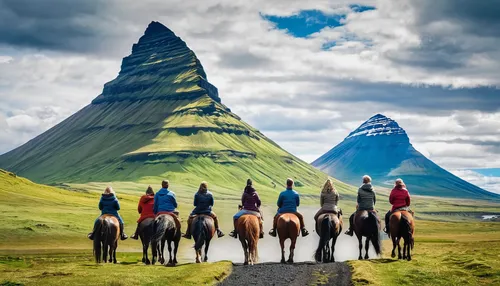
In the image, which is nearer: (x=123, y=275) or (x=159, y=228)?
(x=123, y=275)

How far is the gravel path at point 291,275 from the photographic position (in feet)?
105

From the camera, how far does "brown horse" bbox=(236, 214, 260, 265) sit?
131 feet

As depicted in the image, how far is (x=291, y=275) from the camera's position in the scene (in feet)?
111

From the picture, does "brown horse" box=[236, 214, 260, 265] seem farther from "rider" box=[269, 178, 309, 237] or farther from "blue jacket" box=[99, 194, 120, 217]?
"blue jacket" box=[99, 194, 120, 217]

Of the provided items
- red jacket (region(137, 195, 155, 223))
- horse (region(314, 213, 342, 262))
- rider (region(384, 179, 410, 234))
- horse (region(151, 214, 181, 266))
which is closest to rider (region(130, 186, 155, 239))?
red jacket (region(137, 195, 155, 223))

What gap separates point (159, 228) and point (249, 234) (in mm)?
5747

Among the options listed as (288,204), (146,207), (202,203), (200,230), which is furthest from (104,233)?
(288,204)

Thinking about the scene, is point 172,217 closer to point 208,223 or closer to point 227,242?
point 208,223

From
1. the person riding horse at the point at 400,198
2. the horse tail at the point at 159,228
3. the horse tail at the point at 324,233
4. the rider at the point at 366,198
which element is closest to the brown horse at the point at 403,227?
the person riding horse at the point at 400,198

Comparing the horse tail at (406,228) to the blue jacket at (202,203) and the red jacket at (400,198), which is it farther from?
the blue jacket at (202,203)

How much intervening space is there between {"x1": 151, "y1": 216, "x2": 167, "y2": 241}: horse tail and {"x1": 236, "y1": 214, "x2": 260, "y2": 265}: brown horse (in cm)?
472

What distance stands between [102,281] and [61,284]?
6.32 feet

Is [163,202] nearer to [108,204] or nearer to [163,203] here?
[163,203]

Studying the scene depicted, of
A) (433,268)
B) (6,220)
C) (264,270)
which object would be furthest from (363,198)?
(6,220)
